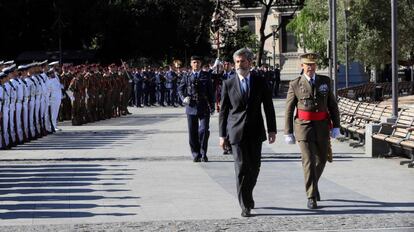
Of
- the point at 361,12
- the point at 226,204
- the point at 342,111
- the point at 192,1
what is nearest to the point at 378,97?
the point at 361,12

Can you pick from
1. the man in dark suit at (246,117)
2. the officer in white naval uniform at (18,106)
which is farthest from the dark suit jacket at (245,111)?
the officer in white naval uniform at (18,106)

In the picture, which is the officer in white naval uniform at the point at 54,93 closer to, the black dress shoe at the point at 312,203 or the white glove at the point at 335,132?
the white glove at the point at 335,132

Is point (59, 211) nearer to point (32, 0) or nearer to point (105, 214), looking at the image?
point (105, 214)

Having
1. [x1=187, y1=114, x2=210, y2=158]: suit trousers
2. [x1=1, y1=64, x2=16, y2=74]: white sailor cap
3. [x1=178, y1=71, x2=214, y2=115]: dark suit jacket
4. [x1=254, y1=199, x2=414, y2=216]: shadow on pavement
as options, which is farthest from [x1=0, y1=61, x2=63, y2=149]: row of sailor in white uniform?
[x1=254, y1=199, x2=414, y2=216]: shadow on pavement

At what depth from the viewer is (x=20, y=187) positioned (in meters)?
14.3

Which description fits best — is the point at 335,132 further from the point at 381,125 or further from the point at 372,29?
the point at 372,29

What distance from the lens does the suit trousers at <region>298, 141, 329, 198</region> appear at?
38.8 feet

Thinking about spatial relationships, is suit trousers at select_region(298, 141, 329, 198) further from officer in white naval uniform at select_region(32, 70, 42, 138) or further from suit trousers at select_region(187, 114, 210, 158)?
officer in white naval uniform at select_region(32, 70, 42, 138)

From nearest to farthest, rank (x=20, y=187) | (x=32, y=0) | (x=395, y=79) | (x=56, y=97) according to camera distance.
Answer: (x=20, y=187) < (x=395, y=79) < (x=56, y=97) < (x=32, y=0)

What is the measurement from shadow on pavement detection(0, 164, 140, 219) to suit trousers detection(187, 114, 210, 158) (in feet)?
4.69

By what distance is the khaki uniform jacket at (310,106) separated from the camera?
12.1m

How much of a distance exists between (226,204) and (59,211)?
2012 mm

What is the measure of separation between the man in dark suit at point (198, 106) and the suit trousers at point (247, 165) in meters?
5.79

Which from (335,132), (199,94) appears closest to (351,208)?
(335,132)
